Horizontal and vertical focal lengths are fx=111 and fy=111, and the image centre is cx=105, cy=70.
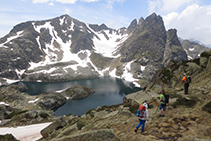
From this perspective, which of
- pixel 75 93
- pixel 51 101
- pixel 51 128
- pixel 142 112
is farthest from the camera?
pixel 75 93

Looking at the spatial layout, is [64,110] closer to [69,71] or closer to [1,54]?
[69,71]

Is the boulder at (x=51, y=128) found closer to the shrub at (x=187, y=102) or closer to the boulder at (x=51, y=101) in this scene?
the shrub at (x=187, y=102)

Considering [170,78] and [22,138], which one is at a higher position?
[170,78]

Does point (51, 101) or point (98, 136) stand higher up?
point (98, 136)

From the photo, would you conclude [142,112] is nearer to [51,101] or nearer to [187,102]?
[187,102]

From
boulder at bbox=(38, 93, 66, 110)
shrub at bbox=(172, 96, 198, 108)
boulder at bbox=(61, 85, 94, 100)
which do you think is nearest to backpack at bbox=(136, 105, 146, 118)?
shrub at bbox=(172, 96, 198, 108)

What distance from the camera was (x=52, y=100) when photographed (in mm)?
71375

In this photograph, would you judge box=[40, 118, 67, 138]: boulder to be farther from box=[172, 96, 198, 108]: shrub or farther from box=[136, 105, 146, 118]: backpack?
box=[172, 96, 198, 108]: shrub

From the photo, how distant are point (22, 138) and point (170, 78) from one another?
47772 millimetres

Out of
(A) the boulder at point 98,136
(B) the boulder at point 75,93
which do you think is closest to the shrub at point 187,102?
(A) the boulder at point 98,136

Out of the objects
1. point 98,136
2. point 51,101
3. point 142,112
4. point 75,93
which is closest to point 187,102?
point 142,112

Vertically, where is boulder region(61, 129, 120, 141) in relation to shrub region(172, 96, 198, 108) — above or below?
below

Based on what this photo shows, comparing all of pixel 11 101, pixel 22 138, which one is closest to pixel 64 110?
pixel 11 101

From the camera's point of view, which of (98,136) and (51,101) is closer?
(98,136)
